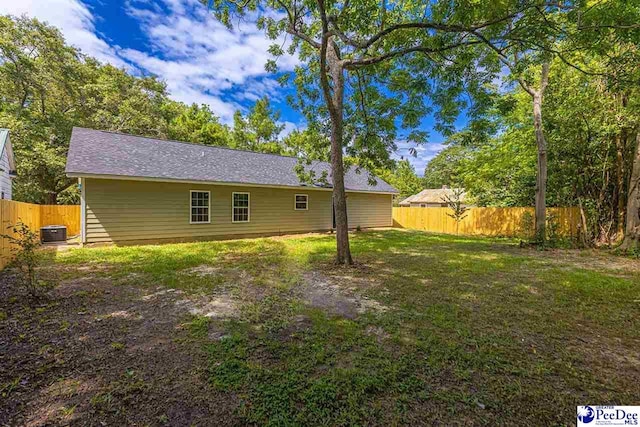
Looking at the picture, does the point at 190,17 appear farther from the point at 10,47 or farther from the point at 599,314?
the point at 10,47

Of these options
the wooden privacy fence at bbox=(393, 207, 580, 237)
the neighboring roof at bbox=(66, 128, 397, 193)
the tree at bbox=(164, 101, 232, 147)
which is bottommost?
the wooden privacy fence at bbox=(393, 207, 580, 237)

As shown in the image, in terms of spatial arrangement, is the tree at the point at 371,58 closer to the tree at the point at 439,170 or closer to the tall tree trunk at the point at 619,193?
the tall tree trunk at the point at 619,193

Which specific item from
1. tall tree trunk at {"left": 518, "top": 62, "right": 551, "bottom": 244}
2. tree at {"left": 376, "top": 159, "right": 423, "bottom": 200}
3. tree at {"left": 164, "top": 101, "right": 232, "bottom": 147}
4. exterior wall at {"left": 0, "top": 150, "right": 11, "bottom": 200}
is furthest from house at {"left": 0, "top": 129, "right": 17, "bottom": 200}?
tree at {"left": 376, "top": 159, "right": 423, "bottom": 200}

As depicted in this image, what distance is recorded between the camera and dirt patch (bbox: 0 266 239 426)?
1.99 metres

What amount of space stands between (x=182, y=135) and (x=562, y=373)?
2369 centimetres

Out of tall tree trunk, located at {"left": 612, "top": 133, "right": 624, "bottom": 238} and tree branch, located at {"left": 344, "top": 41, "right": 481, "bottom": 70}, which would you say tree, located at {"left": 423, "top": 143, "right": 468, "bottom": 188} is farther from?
tree branch, located at {"left": 344, "top": 41, "right": 481, "bottom": 70}

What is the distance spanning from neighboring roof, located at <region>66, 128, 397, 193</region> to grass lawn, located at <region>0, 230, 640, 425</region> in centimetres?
435

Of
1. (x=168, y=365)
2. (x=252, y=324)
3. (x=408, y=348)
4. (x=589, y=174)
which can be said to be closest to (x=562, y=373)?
(x=408, y=348)

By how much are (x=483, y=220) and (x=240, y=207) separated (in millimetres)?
12269

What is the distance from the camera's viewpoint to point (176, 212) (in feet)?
33.5

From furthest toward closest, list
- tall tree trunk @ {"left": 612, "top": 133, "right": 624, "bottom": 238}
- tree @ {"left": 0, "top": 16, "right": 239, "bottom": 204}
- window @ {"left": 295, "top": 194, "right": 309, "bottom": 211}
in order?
tree @ {"left": 0, "top": 16, "right": 239, "bottom": 204} → window @ {"left": 295, "top": 194, "right": 309, "bottom": 211} → tall tree trunk @ {"left": 612, "top": 133, "right": 624, "bottom": 238}

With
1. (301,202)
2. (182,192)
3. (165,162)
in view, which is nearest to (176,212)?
(182,192)

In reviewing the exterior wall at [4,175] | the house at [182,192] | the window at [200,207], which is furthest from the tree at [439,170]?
the exterior wall at [4,175]

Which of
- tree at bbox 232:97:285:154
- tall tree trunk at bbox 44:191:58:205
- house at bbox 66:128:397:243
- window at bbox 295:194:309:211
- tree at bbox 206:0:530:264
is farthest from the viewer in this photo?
tree at bbox 232:97:285:154
